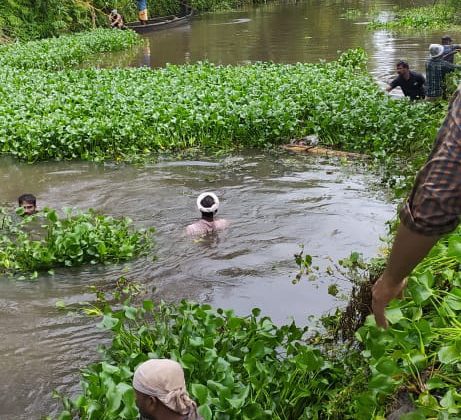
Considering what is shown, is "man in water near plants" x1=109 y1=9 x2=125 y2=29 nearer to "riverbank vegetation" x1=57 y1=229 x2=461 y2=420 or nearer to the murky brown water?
the murky brown water

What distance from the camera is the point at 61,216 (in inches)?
308

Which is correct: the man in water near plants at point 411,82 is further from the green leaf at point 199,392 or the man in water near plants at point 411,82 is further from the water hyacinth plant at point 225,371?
the green leaf at point 199,392

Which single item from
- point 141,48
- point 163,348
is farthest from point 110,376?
point 141,48

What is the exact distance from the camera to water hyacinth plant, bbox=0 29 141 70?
1833 centimetres

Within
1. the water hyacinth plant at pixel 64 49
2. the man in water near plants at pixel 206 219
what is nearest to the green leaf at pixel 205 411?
the man in water near plants at pixel 206 219

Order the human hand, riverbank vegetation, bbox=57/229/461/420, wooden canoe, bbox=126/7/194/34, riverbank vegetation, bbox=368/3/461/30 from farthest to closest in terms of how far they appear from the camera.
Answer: wooden canoe, bbox=126/7/194/34 → riverbank vegetation, bbox=368/3/461/30 → riverbank vegetation, bbox=57/229/461/420 → the human hand

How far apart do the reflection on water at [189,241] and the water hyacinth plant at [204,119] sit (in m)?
0.49

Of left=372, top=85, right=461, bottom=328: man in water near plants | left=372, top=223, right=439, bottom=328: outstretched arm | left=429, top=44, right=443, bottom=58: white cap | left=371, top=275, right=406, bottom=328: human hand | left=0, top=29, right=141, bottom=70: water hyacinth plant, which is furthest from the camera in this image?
left=0, top=29, right=141, bottom=70: water hyacinth plant

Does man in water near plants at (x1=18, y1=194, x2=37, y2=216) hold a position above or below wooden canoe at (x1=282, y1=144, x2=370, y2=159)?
above

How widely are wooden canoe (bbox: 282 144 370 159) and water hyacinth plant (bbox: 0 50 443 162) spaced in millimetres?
185

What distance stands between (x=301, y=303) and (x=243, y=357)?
174 cm

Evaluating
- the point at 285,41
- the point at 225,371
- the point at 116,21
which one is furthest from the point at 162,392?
the point at 116,21

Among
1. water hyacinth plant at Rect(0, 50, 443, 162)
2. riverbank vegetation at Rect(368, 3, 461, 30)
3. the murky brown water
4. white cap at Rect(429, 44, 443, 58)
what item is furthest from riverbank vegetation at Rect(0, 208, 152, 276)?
riverbank vegetation at Rect(368, 3, 461, 30)

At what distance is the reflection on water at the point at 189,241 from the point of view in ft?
16.1
